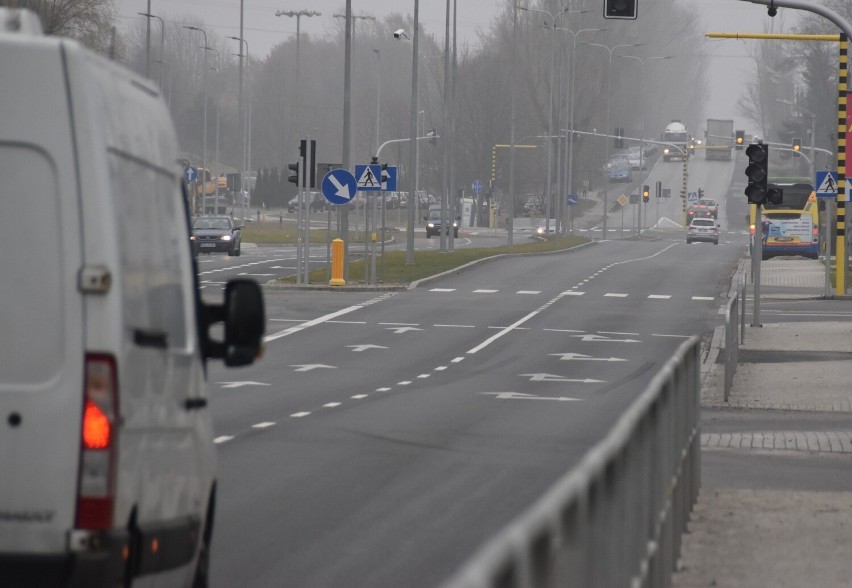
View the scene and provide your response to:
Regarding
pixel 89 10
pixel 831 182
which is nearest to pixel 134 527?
pixel 831 182

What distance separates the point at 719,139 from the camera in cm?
17012

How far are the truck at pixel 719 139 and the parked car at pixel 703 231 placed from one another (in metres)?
41.5

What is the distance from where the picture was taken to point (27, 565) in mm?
5445

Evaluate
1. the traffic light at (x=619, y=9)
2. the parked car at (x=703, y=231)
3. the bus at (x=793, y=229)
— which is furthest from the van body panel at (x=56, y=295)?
the parked car at (x=703, y=231)

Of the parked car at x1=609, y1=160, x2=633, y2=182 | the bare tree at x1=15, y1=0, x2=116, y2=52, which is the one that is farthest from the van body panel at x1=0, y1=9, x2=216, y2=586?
the parked car at x1=609, y1=160, x2=633, y2=182

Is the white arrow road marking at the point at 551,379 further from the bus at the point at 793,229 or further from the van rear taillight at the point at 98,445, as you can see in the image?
the bus at the point at 793,229

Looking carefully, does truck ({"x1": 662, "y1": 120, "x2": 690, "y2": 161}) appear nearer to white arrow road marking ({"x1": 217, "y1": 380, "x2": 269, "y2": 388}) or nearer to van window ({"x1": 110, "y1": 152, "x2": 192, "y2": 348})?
white arrow road marking ({"x1": 217, "y1": 380, "x2": 269, "y2": 388})

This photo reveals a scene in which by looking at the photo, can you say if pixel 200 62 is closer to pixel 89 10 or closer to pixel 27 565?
pixel 89 10

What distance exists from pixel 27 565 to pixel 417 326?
2550cm

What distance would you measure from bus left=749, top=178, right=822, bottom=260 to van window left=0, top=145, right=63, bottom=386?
6570 centimetres

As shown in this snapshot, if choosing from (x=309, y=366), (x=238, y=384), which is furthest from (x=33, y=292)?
(x=309, y=366)

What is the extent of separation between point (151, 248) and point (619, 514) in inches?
70.0

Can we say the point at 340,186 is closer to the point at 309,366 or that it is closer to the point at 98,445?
the point at 309,366

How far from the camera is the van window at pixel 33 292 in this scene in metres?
5.52
